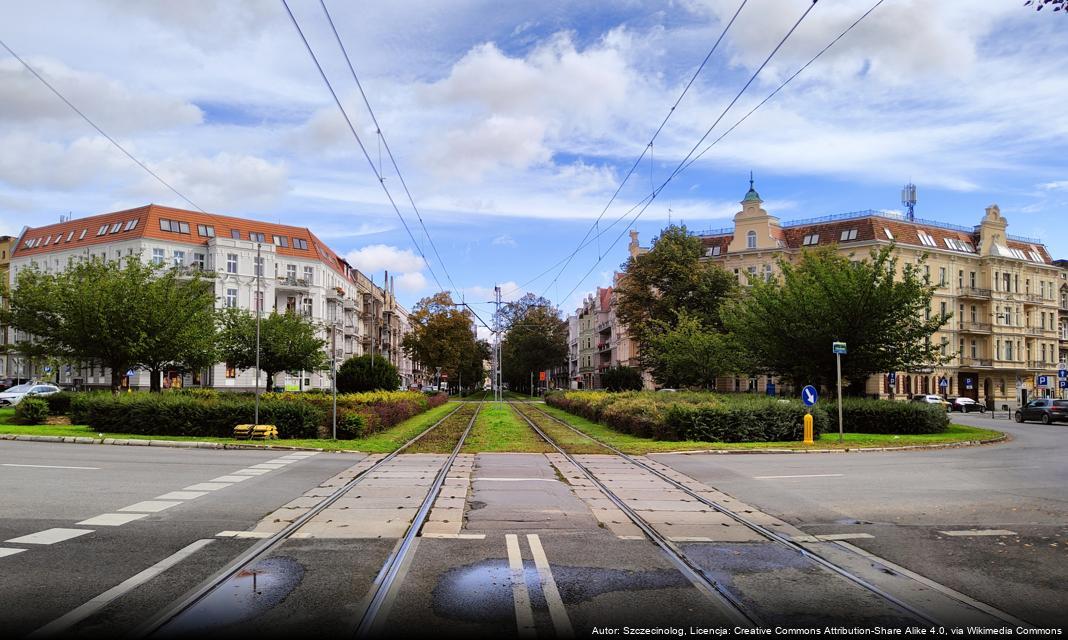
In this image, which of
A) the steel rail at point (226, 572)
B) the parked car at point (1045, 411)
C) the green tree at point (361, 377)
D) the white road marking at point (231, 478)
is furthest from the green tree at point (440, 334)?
the steel rail at point (226, 572)

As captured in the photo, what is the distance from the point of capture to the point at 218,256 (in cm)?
6291

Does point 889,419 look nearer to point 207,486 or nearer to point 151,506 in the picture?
point 207,486

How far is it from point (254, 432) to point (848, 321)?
75.3 ft

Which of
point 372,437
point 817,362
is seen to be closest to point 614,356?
point 817,362

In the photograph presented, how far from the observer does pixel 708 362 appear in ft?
140

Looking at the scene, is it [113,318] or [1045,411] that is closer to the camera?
[113,318]

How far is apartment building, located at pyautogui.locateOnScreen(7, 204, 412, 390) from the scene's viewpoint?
61.5 m

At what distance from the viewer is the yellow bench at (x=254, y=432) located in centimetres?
2206

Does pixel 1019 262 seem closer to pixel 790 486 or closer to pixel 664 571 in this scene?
pixel 790 486

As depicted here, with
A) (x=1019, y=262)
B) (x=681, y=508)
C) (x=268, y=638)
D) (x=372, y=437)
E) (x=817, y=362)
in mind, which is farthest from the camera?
(x=1019, y=262)

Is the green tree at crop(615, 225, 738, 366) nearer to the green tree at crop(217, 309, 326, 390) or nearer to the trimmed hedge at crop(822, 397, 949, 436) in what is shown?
the green tree at crop(217, 309, 326, 390)

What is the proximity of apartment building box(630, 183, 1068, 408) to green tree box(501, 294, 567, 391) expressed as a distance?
108 ft

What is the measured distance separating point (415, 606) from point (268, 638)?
1187mm

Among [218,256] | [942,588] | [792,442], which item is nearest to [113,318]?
[792,442]
